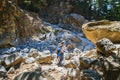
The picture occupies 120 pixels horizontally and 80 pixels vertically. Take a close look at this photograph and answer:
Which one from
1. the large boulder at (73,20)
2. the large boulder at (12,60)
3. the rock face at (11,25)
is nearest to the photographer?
the large boulder at (12,60)

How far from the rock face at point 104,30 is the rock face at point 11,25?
654cm

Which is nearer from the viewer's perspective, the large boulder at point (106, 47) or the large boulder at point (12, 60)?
the large boulder at point (106, 47)

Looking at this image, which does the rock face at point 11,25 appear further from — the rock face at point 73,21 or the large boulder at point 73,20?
the large boulder at point 73,20

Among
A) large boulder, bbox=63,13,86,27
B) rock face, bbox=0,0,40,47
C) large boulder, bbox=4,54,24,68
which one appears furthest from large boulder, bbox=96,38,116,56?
large boulder, bbox=63,13,86,27

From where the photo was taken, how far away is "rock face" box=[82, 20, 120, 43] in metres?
8.84

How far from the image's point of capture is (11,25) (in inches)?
604

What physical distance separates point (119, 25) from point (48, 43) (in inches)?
332

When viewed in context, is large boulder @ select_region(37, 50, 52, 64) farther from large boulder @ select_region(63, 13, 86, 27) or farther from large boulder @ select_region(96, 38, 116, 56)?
large boulder @ select_region(63, 13, 86, 27)

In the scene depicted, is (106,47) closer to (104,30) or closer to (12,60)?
(104,30)

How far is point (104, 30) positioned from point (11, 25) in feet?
26.0

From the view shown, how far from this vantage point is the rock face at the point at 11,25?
14669 millimetres

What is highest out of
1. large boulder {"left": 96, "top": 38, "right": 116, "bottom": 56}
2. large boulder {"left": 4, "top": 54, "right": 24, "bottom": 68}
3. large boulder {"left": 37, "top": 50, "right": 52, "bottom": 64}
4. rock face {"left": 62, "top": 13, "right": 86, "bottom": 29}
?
large boulder {"left": 96, "top": 38, "right": 116, "bottom": 56}

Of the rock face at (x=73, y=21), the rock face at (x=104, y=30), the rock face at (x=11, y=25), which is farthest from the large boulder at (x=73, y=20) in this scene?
the rock face at (x=104, y=30)

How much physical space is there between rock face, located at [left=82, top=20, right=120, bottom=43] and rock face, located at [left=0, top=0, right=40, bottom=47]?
21.4ft
